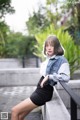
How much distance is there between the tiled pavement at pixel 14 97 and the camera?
754 cm

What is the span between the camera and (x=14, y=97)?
32.8ft

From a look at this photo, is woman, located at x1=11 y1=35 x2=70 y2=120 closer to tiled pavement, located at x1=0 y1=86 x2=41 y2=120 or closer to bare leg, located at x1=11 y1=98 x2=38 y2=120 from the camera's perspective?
bare leg, located at x1=11 y1=98 x2=38 y2=120

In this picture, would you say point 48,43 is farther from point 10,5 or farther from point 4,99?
point 10,5

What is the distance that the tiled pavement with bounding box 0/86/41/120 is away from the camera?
7.54 m

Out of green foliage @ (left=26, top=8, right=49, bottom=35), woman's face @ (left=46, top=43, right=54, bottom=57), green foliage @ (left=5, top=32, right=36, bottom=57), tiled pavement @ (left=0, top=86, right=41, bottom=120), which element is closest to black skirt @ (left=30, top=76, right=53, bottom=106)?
woman's face @ (left=46, top=43, right=54, bottom=57)

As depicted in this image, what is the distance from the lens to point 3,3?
2202 centimetres

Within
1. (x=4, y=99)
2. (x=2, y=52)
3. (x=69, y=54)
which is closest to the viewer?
(x=4, y=99)

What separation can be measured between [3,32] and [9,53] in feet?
26.0

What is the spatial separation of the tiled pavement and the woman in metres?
2.78

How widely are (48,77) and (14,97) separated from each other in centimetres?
575

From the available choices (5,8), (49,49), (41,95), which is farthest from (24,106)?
(5,8)

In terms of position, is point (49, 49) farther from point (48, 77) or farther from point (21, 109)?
point (21, 109)

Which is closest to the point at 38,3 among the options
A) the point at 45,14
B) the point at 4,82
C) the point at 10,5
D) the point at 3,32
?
the point at 45,14

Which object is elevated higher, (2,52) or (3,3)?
(3,3)
